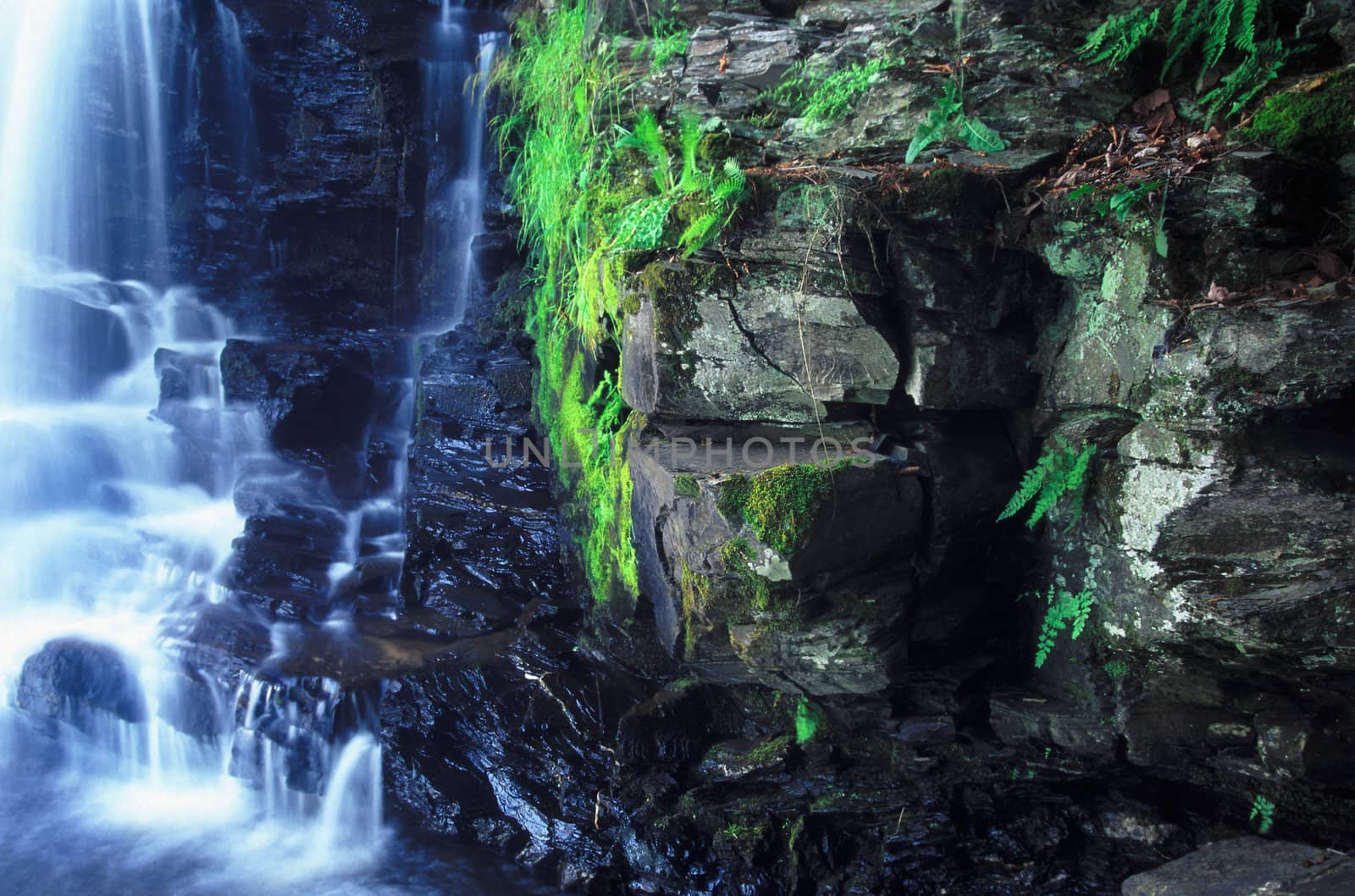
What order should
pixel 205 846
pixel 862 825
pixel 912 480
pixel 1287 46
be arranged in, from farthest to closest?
1. pixel 205 846
2. pixel 862 825
3. pixel 912 480
4. pixel 1287 46

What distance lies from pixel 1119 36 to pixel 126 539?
10.5m

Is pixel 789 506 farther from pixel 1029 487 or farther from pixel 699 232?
pixel 699 232

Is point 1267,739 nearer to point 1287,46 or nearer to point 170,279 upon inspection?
point 1287,46

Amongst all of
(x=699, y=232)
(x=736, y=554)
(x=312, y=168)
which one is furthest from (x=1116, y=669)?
(x=312, y=168)

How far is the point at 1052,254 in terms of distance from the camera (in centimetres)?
437

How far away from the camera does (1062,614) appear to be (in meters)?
4.57

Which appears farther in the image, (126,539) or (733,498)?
(126,539)

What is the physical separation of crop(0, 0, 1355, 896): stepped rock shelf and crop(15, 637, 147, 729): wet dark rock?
5 cm

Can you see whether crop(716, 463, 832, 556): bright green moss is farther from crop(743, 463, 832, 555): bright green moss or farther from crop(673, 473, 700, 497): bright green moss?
crop(673, 473, 700, 497): bright green moss

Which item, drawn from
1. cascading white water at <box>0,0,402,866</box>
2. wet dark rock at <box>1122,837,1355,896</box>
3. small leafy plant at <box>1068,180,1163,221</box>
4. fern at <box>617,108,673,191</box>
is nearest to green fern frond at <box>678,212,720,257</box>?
fern at <box>617,108,673,191</box>

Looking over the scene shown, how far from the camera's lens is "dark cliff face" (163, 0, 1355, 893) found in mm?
3789

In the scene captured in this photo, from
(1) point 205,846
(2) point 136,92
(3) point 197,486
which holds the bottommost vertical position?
(1) point 205,846

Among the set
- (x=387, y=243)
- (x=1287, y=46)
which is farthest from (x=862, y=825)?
(x=387, y=243)

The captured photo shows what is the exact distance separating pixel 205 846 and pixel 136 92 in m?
10.5
